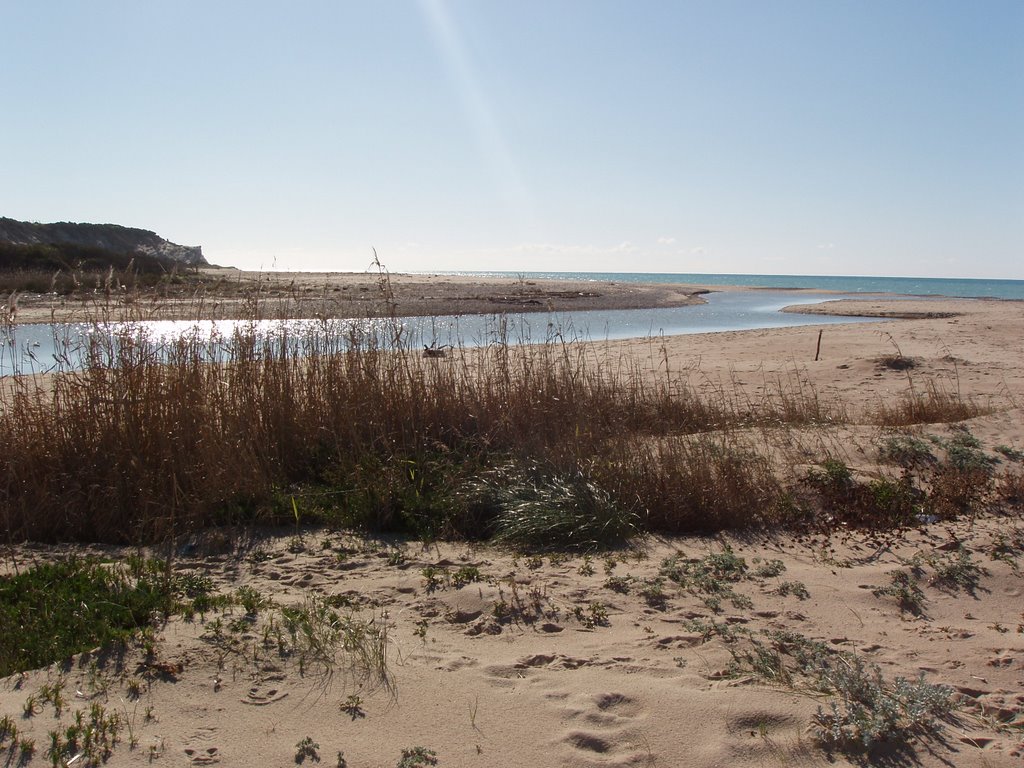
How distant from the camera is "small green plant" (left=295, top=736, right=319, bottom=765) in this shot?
8.59 ft

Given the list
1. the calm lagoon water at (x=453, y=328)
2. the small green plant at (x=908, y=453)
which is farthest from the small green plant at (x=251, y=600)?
the small green plant at (x=908, y=453)

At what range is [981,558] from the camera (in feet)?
14.4

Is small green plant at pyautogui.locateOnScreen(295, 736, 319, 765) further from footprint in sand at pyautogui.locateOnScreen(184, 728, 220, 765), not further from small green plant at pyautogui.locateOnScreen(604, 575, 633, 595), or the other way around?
small green plant at pyautogui.locateOnScreen(604, 575, 633, 595)

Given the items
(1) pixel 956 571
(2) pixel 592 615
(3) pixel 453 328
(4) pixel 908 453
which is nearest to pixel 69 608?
(2) pixel 592 615

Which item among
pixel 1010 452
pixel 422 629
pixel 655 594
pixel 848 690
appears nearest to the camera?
pixel 848 690

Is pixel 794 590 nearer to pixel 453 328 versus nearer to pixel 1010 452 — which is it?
pixel 1010 452

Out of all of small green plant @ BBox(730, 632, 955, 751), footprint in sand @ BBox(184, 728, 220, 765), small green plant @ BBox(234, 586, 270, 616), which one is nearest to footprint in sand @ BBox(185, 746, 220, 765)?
footprint in sand @ BBox(184, 728, 220, 765)

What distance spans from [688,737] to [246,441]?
4.08 meters

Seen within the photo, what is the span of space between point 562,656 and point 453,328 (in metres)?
19.1

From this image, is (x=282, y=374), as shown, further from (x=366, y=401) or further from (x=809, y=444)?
(x=809, y=444)

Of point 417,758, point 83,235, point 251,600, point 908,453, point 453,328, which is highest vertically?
point 83,235

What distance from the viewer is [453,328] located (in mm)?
22094

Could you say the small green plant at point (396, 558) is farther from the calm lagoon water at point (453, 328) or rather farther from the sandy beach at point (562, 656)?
the calm lagoon water at point (453, 328)

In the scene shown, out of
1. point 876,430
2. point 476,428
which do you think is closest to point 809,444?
point 876,430
